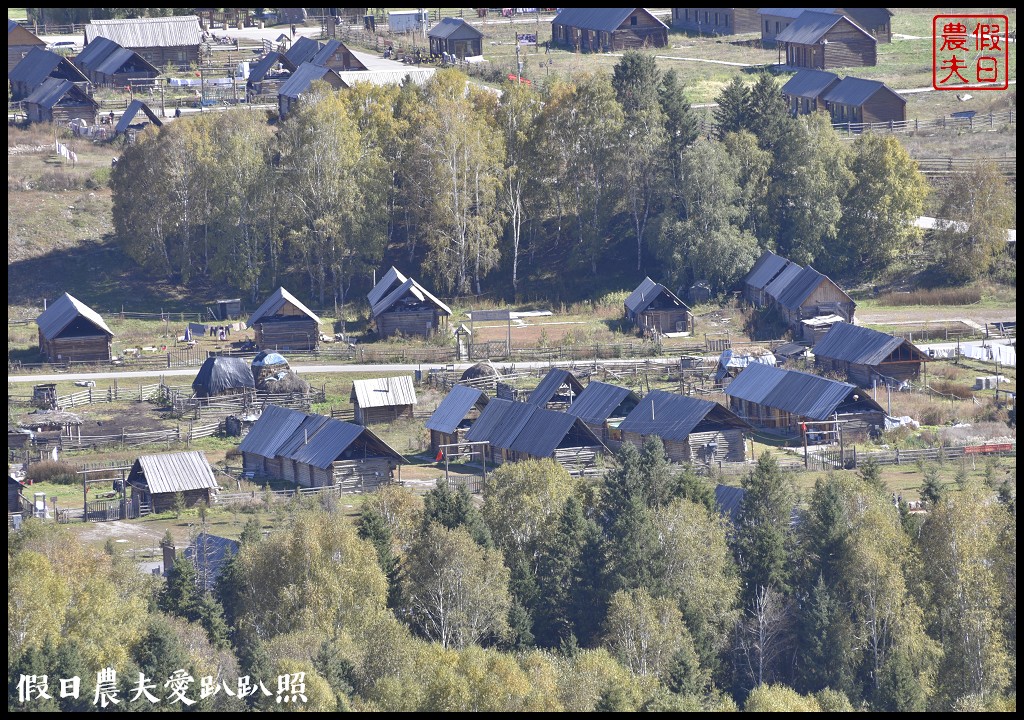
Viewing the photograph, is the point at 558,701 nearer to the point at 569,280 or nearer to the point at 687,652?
the point at 687,652

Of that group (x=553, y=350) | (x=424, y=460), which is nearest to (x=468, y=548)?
(x=424, y=460)

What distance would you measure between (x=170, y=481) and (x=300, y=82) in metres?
54.0

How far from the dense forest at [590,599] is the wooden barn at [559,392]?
16748mm

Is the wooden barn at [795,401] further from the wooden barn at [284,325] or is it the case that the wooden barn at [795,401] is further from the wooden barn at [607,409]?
the wooden barn at [284,325]

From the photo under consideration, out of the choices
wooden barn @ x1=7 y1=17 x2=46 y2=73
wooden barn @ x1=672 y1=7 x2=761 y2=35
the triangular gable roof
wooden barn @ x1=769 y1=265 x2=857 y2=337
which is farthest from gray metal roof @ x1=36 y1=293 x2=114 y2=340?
wooden barn @ x1=672 y1=7 x2=761 y2=35

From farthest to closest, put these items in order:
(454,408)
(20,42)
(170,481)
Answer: (20,42) < (454,408) < (170,481)

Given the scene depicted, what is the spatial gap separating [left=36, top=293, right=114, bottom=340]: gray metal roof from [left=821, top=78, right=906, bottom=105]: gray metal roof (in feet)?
141

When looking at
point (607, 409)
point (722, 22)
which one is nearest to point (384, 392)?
point (607, 409)

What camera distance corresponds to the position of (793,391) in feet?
265

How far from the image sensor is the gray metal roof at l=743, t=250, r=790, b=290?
97.8 metres

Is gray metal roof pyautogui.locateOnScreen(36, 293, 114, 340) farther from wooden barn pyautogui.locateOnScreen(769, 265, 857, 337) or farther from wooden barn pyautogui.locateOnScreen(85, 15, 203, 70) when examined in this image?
wooden barn pyautogui.locateOnScreen(85, 15, 203, 70)

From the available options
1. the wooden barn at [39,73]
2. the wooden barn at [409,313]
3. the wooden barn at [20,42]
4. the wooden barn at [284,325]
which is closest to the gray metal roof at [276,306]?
the wooden barn at [284,325]

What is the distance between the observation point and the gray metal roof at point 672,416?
7600 centimetres

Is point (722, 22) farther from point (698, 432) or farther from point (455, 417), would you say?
point (698, 432)
